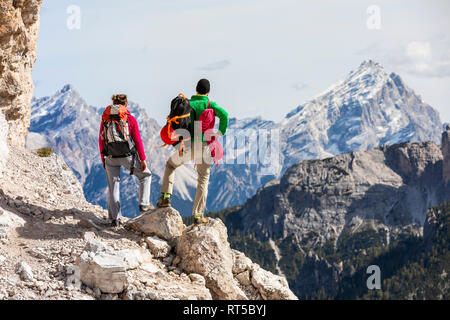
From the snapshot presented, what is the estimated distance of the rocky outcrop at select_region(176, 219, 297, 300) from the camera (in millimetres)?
16000

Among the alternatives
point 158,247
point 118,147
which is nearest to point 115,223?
point 158,247

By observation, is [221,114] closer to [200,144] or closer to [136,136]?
[200,144]

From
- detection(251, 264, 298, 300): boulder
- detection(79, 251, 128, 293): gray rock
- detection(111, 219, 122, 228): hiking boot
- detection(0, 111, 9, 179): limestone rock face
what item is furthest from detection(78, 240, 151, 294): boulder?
detection(0, 111, 9, 179): limestone rock face

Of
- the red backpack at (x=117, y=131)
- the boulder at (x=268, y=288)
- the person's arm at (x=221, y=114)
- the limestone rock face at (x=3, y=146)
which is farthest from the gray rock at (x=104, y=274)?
the limestone rock face at (x=3, y=146)

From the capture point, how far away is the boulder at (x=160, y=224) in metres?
17.3

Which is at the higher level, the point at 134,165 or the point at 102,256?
the point at 134,165

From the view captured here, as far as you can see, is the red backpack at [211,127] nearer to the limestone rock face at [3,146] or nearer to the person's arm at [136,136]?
the person's arm at [136,136]

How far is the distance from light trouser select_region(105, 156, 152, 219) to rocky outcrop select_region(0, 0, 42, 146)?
22.5 ft
